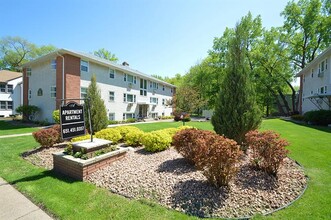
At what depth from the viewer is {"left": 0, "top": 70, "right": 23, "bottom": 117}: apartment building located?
30203mm

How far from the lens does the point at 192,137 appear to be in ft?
19.6

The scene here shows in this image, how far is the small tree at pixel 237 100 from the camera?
6.70m

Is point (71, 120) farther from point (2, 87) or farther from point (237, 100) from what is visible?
point (2, 87)

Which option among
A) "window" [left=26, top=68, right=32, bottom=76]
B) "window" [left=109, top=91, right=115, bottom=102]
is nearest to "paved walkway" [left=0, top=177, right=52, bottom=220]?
"window" [left=109, top=91, right=115, bottom=102]

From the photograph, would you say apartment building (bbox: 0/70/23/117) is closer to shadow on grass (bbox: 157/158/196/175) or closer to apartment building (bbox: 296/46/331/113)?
shadow on grass (bbox: 157/158/196/175)

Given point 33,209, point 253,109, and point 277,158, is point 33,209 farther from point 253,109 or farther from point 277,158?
point 253,109

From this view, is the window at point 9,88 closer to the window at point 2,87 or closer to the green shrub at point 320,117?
the window at point 2,87

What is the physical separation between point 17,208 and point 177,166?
403 cm

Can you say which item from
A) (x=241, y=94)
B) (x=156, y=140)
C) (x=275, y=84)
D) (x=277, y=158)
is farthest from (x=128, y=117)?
(x=275, y=84)

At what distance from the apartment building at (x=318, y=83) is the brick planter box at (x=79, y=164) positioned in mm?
19694

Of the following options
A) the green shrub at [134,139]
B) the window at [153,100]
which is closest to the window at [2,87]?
the window at [153,100]

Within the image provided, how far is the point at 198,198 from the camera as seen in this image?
391cm

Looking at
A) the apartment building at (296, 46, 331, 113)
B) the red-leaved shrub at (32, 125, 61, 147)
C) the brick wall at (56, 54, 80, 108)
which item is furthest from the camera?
the brick wall at (56, 54, 80, 108)

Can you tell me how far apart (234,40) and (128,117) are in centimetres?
2116
